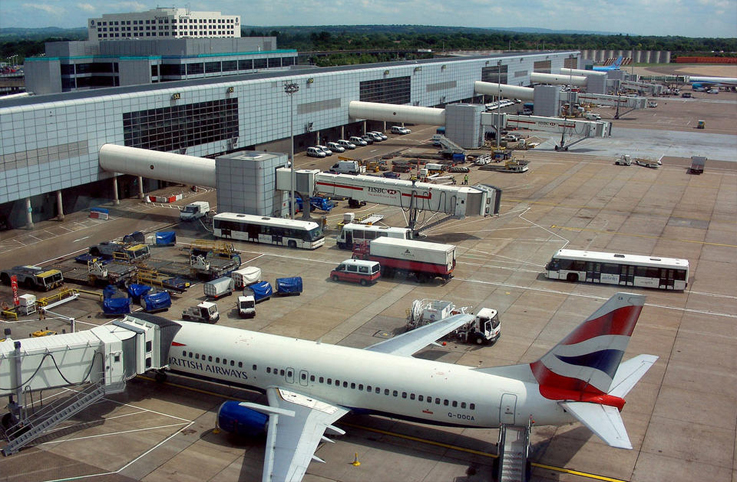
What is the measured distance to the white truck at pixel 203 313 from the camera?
51.7 metres

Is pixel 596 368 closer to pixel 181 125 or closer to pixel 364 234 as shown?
pixel 364 234

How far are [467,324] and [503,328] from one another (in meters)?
4.24

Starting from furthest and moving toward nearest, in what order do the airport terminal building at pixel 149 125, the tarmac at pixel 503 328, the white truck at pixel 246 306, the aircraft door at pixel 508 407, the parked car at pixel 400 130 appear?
Result: the parked car at pixel 400 130 < the airport terminal building at pixel 149 125 < the white truck at pixel 246 306 < the tarmac at pixel 503 328 < the aircraft door at pixel 508 407

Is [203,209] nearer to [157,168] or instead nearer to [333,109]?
[157,168]

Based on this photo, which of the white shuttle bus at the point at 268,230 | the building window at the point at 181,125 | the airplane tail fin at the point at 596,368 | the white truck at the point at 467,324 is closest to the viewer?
the airplane tail fin at the point at 596,368

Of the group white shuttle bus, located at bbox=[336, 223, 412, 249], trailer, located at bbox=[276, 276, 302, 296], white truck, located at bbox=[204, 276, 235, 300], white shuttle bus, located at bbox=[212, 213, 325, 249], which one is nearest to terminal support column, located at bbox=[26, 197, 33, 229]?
white shuttle bus, located at bbox=[212, 213, 325, 249]

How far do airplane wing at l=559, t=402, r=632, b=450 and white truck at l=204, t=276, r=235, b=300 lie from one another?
106 feet

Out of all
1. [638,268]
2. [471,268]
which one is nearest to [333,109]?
[471,268]

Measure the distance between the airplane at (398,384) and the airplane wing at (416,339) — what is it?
0.57 metres

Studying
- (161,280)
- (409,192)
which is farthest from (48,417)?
(409,192)

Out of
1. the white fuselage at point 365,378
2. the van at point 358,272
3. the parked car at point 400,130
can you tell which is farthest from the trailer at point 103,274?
the parked car at point 400,130

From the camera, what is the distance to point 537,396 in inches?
1309

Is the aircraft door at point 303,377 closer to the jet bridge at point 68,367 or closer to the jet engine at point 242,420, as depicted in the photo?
the jet engine at point 242,420

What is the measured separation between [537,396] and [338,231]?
4600 centimetres
